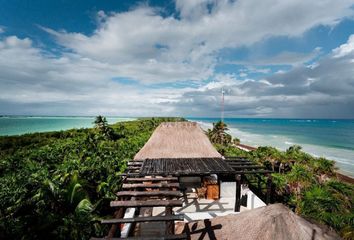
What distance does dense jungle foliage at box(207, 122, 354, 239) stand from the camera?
341 inches

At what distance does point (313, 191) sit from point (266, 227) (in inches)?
355

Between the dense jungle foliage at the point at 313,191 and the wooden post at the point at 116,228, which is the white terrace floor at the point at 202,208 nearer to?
the dense jungle foliage at the point at 313,191

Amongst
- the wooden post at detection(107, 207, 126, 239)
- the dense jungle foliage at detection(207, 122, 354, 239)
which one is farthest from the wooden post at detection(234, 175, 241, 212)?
the wooden post at detection(107, 207, 126, 239)

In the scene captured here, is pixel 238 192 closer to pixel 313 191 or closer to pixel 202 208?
pixel 202 208

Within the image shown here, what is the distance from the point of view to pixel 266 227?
4.79 meters

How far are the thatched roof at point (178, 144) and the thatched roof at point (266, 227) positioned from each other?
802cm

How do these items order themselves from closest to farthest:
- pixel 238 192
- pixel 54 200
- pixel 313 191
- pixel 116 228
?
pixel 116 228
pixel 54 200
pixel 238 192
pixel 313 191


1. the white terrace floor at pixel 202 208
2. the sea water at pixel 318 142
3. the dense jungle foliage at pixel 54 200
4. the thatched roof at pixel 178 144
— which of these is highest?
the thatched roof at pixel 178 144

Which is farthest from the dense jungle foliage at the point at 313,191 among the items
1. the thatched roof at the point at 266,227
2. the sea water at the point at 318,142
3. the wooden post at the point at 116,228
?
the sea water at the point at 318,142

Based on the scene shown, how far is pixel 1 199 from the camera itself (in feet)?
28.7

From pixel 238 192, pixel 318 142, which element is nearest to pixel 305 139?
pixel 318 142

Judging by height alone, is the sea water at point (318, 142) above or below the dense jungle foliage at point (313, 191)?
below

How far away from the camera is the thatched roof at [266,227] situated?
4586 millimetres

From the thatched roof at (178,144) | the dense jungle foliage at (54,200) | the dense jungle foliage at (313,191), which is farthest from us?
the thatched roof at (178,144)
